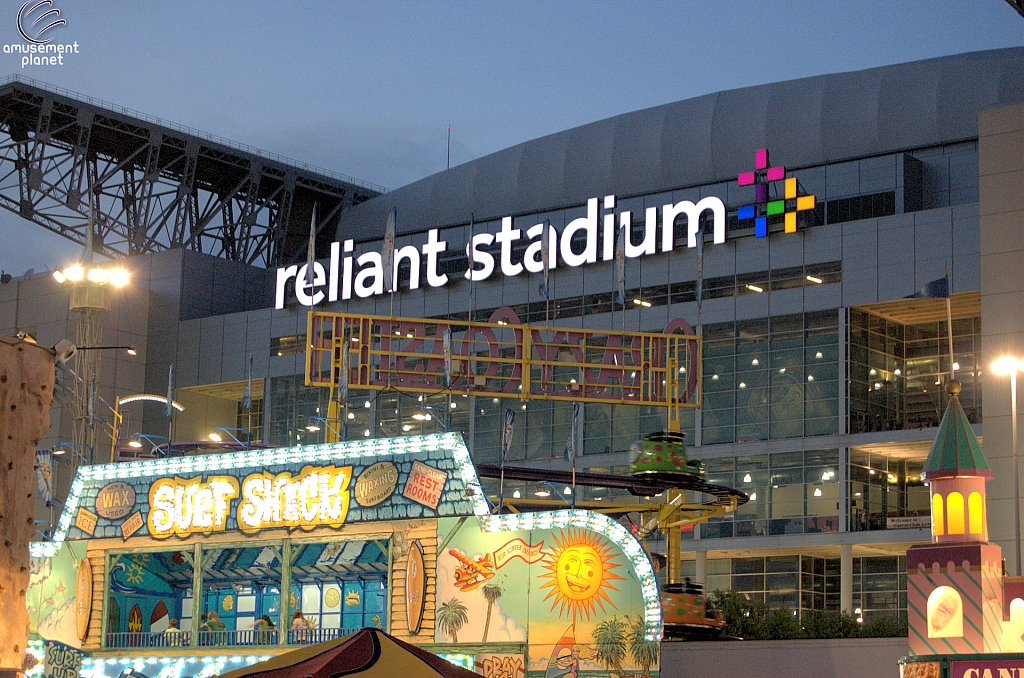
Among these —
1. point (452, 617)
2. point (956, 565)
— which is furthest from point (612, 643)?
point (956, 565)

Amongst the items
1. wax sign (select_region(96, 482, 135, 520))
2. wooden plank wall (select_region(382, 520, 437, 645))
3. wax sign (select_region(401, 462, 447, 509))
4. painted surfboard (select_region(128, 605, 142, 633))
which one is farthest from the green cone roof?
painted surfboard (select_region(128, 605, 142, 633))

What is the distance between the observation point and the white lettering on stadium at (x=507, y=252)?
224ft

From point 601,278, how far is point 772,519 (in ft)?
49.3

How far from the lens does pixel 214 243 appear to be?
90875 mm

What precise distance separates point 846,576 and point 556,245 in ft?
73.4

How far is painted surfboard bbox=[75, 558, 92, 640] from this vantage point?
1273 inches

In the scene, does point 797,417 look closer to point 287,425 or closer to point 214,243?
point 287,425

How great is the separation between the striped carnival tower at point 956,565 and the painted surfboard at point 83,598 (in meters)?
18.8

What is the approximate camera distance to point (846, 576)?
61062 millimetres

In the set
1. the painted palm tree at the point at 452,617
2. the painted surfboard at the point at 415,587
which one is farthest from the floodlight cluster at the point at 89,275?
the painted palm tree at the point at 452,617

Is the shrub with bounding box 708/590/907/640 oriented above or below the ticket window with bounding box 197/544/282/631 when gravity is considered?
below

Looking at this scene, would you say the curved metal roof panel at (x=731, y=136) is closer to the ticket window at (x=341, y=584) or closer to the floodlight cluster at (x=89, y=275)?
the floodlight cluster at (x=89, y=275)

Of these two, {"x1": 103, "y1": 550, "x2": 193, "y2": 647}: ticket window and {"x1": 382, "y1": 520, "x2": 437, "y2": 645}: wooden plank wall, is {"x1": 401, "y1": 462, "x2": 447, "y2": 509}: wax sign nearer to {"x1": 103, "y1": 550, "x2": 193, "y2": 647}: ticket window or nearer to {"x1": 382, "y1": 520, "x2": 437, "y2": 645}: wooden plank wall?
{"x1": 382, "y1": 520, "x2": 437, "y2": 645}: wooden plank wall

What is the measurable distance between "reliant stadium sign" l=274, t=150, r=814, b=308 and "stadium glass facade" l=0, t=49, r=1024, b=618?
638 millimetres
